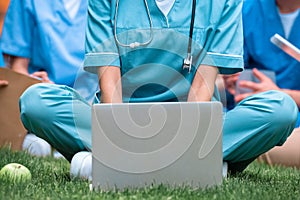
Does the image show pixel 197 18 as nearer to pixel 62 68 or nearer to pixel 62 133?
pixel 62 133

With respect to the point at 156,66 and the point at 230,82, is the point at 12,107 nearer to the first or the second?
the point at 230,82

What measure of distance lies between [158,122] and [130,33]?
1.84ft

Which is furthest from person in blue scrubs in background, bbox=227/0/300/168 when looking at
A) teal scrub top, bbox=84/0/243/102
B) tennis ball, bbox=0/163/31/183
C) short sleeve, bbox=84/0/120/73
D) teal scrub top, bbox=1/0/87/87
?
tennis ball, bbox=0/163/31/183

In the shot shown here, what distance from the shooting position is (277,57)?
12.1 feet

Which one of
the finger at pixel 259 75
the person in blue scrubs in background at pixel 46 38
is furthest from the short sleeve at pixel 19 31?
the finger at pixel 259 75

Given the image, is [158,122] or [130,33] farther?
[130,33]

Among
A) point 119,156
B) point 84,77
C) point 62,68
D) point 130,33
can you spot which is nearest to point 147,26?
point 130,33

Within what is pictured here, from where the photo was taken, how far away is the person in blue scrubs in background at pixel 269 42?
3631mm

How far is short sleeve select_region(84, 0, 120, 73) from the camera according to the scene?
244 cm

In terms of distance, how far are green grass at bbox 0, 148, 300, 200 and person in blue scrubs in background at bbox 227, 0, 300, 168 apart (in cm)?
106

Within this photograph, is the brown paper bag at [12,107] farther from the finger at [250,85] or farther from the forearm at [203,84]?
the forearm at [203,84]

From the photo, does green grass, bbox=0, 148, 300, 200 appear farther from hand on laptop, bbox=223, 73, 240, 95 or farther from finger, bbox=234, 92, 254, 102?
hand on laptop, bbox=223, 73, 240, 95

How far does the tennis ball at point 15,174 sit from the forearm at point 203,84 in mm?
552

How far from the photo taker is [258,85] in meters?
3.58
